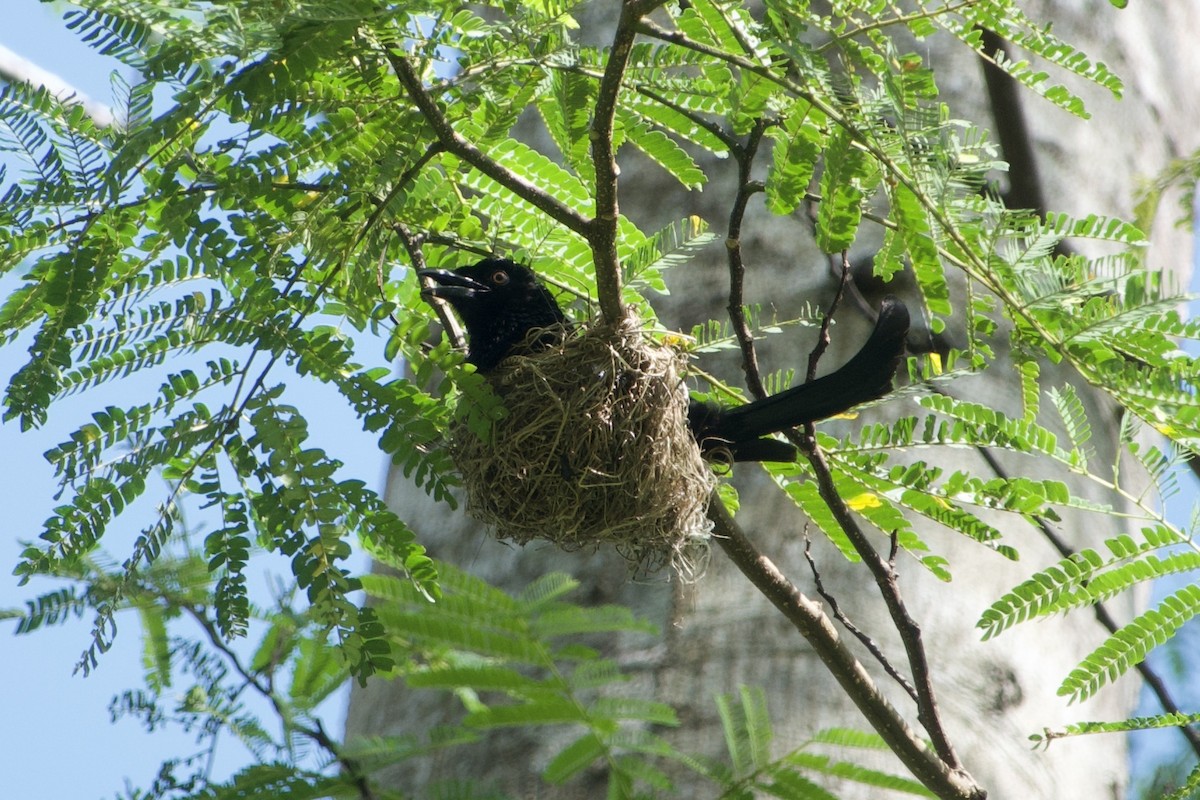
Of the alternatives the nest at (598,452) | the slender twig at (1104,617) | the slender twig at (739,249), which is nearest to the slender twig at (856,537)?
the slender twig at (739,249)

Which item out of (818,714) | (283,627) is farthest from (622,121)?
(818,714)

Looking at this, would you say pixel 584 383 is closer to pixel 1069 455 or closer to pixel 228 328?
pixel 228 328

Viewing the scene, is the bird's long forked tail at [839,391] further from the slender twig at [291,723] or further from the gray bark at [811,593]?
the slender twig at [291,723]

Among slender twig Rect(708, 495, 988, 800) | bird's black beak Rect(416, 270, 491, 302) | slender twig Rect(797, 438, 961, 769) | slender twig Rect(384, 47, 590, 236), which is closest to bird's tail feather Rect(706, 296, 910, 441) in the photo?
slender twig Rect(797, 438, 961, 769)

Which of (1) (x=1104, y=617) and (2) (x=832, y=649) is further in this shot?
(1) (x=1104, y=617)

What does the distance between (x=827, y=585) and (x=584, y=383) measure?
1.33 meters

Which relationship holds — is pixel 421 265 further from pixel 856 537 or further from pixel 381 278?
pixel 856 537

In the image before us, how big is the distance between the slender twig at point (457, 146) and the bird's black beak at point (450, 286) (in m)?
0.70

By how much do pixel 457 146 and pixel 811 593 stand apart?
2.15 metres

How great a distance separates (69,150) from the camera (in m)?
2.51

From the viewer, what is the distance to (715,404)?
359 cm

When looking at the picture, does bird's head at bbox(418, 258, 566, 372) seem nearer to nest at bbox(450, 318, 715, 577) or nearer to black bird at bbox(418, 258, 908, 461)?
black bird at bbox(418, 258, 908, 461)

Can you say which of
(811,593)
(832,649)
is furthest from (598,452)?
(811,593)

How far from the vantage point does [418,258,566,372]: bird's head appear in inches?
149
